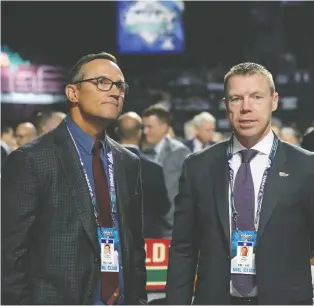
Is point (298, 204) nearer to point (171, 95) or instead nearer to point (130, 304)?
point (130, 304)

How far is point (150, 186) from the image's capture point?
6367mm

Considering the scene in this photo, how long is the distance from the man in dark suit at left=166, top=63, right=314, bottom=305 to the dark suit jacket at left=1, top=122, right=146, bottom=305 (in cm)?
33

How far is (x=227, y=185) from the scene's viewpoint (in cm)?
329

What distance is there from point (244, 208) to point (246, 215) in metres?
0.03

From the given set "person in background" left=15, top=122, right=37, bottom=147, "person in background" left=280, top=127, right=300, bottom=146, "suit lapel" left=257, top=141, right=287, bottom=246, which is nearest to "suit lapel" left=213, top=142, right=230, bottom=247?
"suit lapel" left=257, top=141, right=287, bottom=246

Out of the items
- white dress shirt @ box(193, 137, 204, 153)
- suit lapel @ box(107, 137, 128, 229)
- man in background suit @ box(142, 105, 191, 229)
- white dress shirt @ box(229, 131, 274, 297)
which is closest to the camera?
white dress shirt @ box(229, 131, 274, 297)

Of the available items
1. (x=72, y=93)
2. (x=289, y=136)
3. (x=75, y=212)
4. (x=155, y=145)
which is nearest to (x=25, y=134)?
(x=155, y=145)

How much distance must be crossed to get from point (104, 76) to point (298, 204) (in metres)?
1.01

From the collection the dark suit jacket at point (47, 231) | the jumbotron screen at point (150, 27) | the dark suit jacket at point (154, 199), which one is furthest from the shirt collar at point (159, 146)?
the jumbotron screen at point (150, 27)

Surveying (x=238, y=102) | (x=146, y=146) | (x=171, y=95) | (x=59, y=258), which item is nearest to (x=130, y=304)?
(x=59, y=258)

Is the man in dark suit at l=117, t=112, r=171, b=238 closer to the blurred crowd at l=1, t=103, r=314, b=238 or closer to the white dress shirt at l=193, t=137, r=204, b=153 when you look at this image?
the blurred crowd at l=1, t=103, r=314, b=238

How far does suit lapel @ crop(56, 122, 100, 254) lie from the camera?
10.6ft

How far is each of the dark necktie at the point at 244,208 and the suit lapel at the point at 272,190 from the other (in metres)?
0.05

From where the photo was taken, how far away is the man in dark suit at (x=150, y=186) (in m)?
6.36
